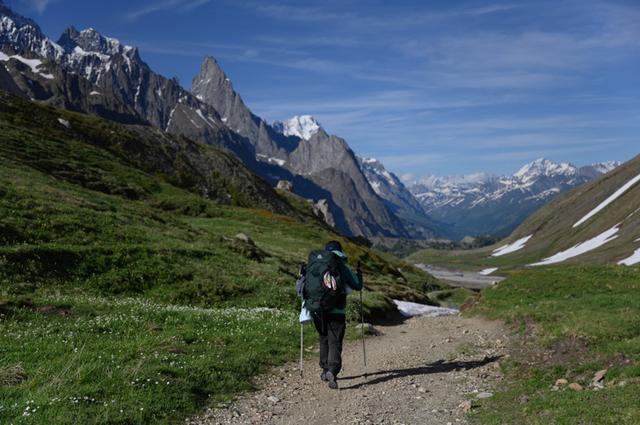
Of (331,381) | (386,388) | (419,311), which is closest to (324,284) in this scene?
(331,381)

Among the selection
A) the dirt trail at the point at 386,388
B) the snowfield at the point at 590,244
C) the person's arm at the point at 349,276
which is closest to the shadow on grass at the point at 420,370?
the dirt trail at the point at 386,388

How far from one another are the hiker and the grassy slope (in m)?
2.38

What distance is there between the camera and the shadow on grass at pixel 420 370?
15.1m

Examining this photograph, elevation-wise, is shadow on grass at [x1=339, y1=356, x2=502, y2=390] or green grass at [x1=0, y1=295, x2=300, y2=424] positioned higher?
green grass at [x1=0, y1=295, x2=300, y2=424]

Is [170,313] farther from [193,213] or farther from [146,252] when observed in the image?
[193,213]

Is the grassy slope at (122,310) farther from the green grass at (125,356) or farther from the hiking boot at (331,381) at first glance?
the hiking boot at (331,381)

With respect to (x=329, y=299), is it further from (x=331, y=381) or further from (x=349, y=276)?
(x=331, y=381)

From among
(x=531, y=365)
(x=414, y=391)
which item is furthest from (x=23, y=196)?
(x=531, y=365)

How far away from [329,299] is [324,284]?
0.45 m

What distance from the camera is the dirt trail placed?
39.0 ft

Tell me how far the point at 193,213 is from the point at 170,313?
46398mm

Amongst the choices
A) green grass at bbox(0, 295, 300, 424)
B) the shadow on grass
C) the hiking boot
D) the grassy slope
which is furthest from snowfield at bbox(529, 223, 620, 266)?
the hiking boot

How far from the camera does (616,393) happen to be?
1093 cm

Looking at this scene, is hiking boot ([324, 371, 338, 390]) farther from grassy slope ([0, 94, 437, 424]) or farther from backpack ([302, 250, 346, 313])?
grassy slope ([0, 94, 437, 424])
